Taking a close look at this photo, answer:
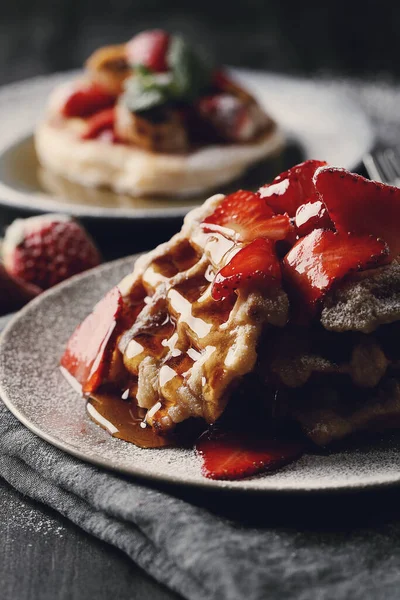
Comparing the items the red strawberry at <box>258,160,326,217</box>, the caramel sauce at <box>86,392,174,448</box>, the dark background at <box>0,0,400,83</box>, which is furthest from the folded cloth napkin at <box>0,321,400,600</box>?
the dark background at <box>0,0,400,83</box>

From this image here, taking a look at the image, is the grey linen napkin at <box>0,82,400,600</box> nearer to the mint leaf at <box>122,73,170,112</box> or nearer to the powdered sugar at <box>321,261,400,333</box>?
the powdered sugar at <box>321,261,400,333</box>

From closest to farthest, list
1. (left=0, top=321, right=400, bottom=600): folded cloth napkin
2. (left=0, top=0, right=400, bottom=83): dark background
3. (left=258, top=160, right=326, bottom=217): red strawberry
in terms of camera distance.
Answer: (left=0, top=321, right=400, bottom=600): folded cloth napkin → (left=258, top=160, right=326, bottom=217): red strawberry → (left=0, top=0, right=400, bottom=83): dark background

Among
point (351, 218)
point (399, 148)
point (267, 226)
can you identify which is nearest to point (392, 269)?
point (351, 218)

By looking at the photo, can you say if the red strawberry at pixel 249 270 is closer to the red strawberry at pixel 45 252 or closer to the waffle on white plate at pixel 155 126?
the red strawberry at pixel 45 252

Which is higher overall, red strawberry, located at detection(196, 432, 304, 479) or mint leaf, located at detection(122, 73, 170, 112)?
red strawberry, located at detection(196, 432, 304, 479)

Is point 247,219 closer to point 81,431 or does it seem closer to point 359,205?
point 359,205

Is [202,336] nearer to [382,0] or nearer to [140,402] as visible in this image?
[140,402]

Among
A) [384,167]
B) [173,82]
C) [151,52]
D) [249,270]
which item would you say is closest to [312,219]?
[249,270]
